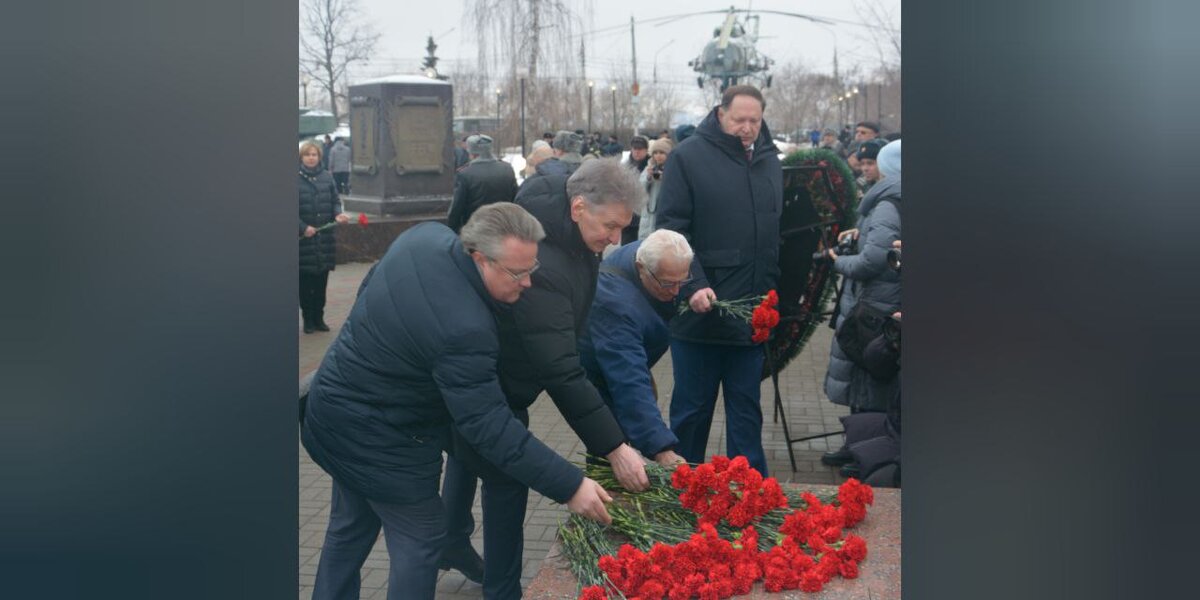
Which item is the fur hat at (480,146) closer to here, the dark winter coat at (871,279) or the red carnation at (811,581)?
the dark winter coat at (871,279)

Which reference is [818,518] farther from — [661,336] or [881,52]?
[881,52]

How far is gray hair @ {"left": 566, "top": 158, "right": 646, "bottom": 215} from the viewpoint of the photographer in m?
3.53

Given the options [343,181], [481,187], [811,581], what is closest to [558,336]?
[811,581]

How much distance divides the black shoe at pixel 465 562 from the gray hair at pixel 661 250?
1.27 meters

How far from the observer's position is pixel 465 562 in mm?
4410

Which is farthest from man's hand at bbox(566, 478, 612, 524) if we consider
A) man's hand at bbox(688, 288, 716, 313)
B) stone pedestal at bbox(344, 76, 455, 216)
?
stone pedestal at bbox(344, 76, 455, 216)

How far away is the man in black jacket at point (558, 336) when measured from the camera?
3355 mm

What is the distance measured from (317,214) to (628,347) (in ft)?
20.2

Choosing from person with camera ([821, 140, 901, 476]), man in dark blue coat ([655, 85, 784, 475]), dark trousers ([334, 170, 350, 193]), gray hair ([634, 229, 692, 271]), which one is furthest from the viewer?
dark trousers ([334, 170, 350, 193])

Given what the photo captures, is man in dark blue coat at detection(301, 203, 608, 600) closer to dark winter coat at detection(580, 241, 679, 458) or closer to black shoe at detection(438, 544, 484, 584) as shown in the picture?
dark winter coat at detection(580, 241, 679, 458)
